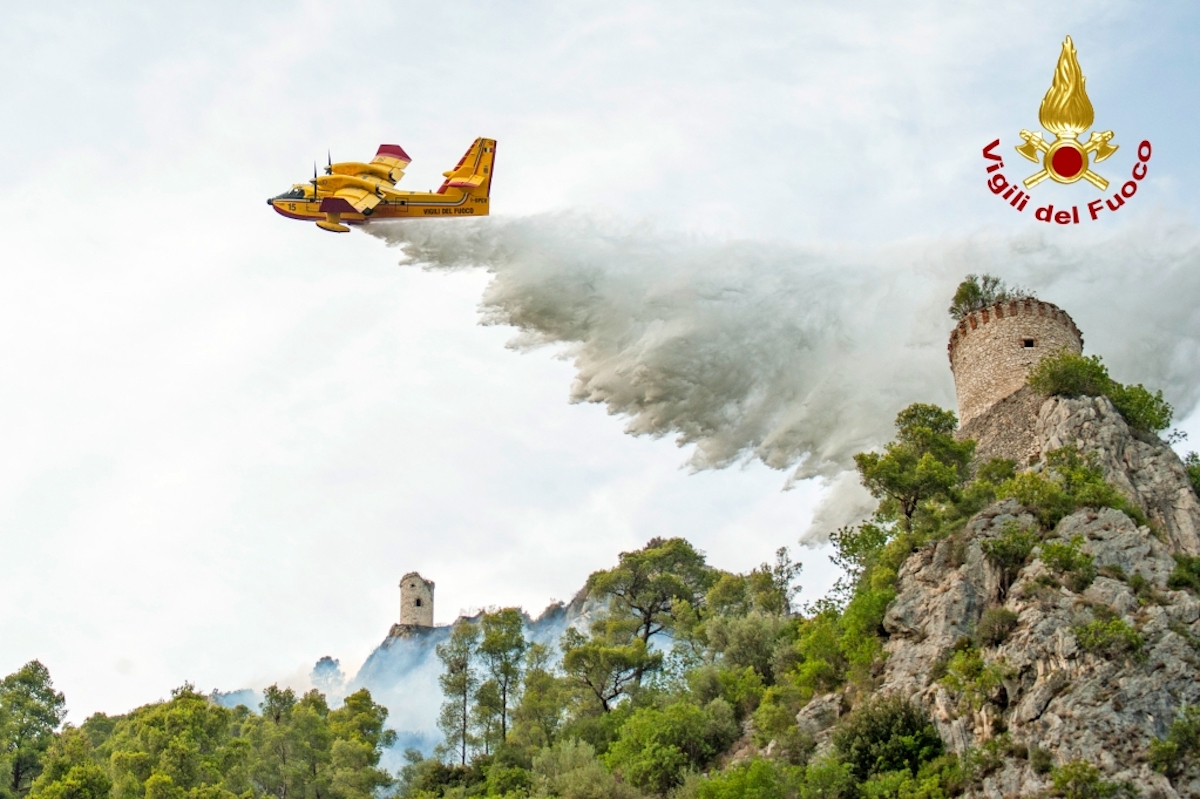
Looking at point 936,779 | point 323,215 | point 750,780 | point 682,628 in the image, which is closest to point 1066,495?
point 936,779

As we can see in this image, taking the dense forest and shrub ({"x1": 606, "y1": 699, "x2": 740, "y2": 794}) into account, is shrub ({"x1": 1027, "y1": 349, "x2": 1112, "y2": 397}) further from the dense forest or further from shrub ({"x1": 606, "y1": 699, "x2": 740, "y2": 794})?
shrub ({"x1": 606, "y1": 699, "x2": 740, "y2": 794})

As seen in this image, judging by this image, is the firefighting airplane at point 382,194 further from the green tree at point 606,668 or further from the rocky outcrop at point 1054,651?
the rocky outcrop at point 1054,651

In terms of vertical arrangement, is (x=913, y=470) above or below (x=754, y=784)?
above

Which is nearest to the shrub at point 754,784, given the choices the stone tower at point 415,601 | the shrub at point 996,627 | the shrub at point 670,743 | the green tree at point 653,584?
the shrub at point 670,743

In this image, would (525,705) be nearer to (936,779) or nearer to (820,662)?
(820,662)

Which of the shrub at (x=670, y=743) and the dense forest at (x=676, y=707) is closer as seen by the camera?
the dense forest at (x=676, y=707)

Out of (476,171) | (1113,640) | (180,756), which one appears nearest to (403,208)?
(476,171)

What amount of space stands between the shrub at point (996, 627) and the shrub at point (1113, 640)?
70.9 inches

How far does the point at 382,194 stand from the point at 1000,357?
871 inches

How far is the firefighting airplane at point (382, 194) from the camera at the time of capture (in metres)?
43.1

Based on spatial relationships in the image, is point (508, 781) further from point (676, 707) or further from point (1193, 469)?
point (1193, 469)

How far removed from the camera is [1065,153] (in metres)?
33.5

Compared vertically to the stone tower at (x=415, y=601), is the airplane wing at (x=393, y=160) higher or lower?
higher

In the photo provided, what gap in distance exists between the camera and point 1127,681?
25.6 meters
